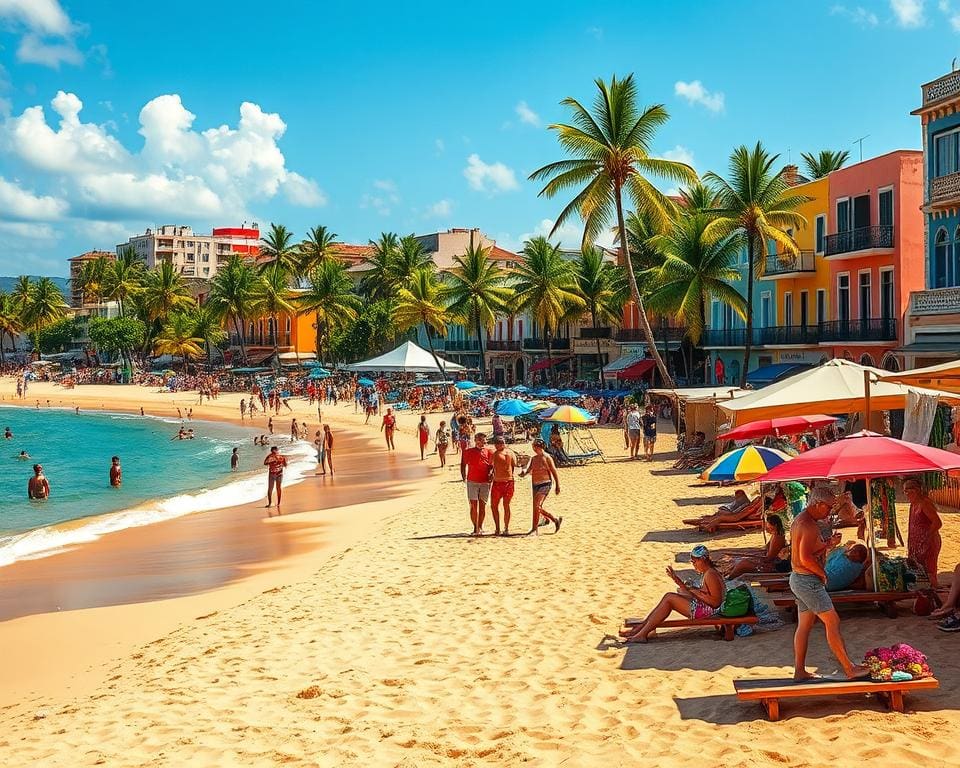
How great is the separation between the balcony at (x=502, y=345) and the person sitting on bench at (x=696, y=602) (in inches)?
1973

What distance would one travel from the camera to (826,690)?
5738 mm

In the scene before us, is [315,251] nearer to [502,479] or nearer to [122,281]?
[122,281]

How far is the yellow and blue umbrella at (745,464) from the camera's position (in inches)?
461

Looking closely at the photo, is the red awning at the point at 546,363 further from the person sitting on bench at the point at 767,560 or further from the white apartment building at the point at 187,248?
the white apartment building at the point at 187,248

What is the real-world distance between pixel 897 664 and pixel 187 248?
149m

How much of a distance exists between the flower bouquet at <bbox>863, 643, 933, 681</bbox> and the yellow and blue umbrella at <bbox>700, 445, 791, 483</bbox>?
5.81 m

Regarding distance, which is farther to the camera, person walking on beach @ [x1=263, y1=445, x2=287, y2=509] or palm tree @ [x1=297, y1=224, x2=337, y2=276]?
palm tree @ [x1=297, y1=224, x2=337, y2=276]

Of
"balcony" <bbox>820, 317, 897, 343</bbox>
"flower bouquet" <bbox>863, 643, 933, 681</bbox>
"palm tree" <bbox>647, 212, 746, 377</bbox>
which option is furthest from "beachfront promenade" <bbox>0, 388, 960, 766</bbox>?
"palm tree" <bbox>647, 212, 746, 377</bbox>

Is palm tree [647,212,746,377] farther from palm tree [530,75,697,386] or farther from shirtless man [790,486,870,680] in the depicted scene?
shirtless man [790,486,870,680]

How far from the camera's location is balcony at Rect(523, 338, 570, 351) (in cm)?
5516

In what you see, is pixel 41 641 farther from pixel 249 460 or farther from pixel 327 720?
pixel 249 460

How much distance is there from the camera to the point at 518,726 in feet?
20.5

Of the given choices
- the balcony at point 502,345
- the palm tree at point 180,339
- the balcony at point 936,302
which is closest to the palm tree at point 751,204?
the balcony at point 936,302

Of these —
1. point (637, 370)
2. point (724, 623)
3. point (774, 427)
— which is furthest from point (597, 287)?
point (724, 623)
